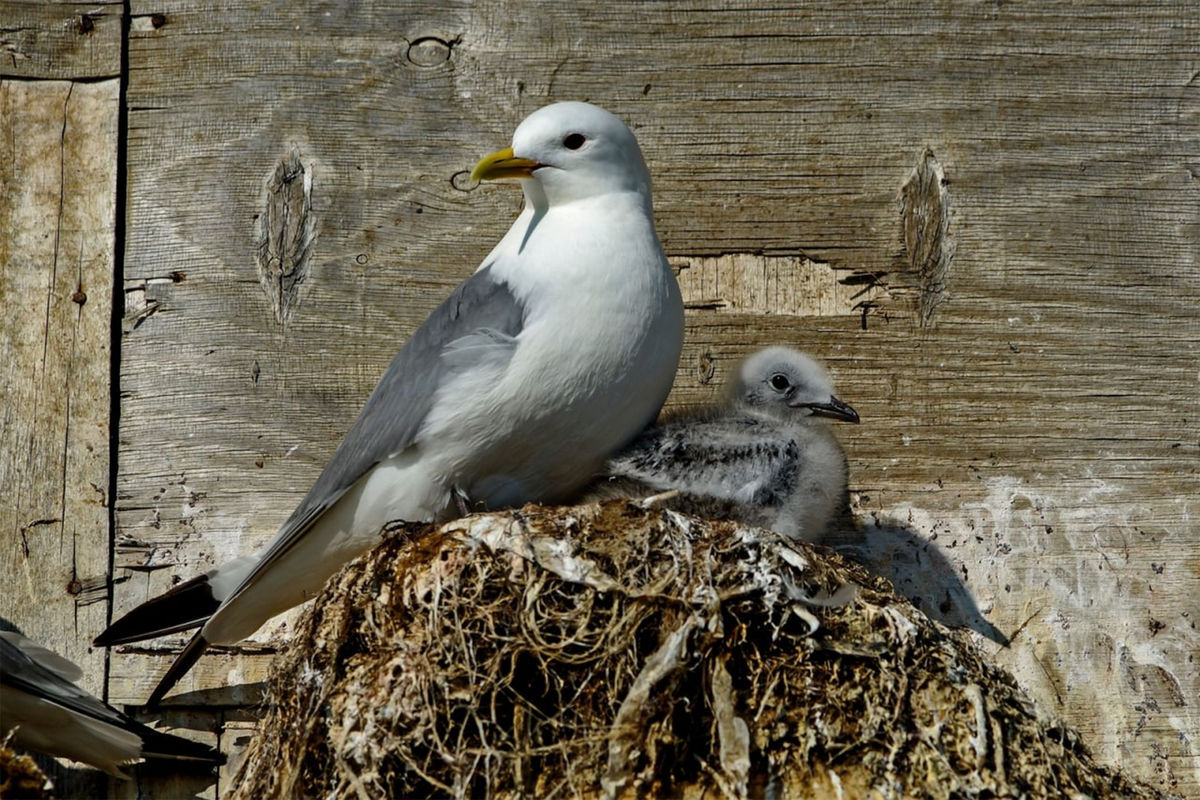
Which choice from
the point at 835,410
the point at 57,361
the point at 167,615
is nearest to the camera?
the point at 167,615

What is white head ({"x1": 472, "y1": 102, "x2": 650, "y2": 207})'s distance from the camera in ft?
10.4

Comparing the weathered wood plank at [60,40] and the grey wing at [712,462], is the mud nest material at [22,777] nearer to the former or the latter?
the grey wing at [712,462]

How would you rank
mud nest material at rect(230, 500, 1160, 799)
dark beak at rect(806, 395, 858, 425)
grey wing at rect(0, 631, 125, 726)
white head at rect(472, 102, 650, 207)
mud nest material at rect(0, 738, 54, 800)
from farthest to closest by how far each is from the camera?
dark beak at rect(806, 395, 858, 425) → white head at rect(472, 102, 650, 207) → grey wing at rect(0, 631, 125, 726) → mud nest material at rect(0, 738, 54, 800) → mud nest material at rect(230, 500, 1160, 799)

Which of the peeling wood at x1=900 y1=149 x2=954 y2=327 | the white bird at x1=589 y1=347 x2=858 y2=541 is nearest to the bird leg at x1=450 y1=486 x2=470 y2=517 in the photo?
the white bird at x1=589 y1=347 x2=858 y2=541

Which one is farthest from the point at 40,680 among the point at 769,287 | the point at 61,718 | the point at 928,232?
the point at 928,232

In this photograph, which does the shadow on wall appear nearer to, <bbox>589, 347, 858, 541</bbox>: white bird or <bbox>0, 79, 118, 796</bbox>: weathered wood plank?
<bbox>589, 347, 858, 541</bbox>: white bird

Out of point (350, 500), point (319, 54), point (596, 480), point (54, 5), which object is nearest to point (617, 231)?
point (596, 480)

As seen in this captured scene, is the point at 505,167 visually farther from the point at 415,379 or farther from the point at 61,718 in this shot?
the point at 61,718

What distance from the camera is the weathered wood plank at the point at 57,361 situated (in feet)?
10.9

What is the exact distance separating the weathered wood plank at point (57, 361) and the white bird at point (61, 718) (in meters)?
0.21

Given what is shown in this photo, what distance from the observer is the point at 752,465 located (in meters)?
3.12

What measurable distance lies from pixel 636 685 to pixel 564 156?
118cm

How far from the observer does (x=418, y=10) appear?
12.0ft

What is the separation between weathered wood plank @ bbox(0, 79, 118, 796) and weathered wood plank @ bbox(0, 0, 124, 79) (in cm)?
4
